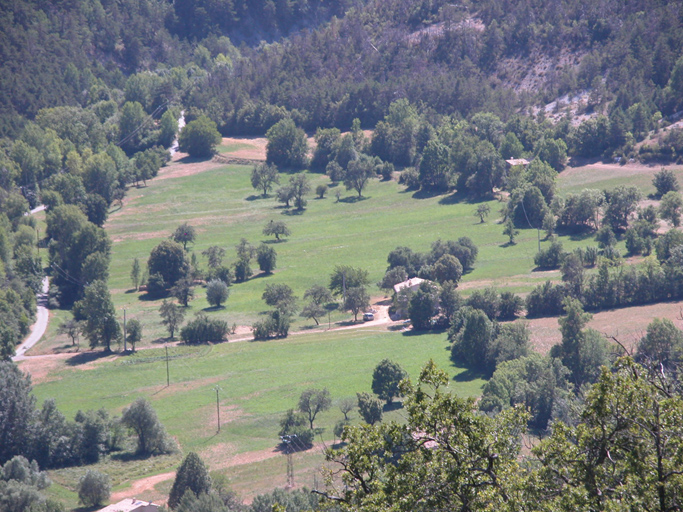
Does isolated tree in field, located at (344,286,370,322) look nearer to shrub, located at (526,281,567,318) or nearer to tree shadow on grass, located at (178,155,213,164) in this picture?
shrub, located at (526,281,567,318)

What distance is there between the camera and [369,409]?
67.6 m

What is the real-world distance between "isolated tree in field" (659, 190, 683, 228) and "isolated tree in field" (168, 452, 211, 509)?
3390 inches

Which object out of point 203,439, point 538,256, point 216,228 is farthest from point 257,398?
point 216,228

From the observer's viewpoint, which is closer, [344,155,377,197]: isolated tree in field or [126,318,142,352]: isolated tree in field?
[126,318,142,352]: isolated tree in field

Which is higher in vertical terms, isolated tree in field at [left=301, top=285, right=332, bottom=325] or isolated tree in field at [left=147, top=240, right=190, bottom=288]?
isolated tree in field at [left=147, top=240, right=190, bottom=288]

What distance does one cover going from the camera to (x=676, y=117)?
507 feet

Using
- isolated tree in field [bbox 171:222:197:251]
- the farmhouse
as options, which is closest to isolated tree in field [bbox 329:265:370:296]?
isolated tree in field [bbox 171:222:197:251]

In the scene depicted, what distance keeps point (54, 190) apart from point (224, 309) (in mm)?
61707

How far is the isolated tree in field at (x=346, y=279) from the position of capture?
110m

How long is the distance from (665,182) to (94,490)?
Result: 105 metres

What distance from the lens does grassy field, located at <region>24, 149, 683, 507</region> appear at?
67.8m

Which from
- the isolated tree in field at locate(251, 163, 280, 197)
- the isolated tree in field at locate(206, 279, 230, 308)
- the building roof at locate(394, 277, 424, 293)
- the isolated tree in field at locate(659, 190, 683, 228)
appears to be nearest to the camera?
the building roof at locate(394, 277, 424, 293)

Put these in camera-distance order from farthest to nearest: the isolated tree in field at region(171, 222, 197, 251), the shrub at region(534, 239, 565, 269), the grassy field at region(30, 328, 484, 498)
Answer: the isolated tree in field at region(171, 222, 197, 251), the shrub at region(534, 239, 565, 269), the grassy field at region(30, 328, 484, 498)

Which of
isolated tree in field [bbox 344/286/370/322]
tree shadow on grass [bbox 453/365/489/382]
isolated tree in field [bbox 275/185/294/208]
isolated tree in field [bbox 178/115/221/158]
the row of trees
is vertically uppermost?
isolated tree in field [bbox 178/115/221/158]
